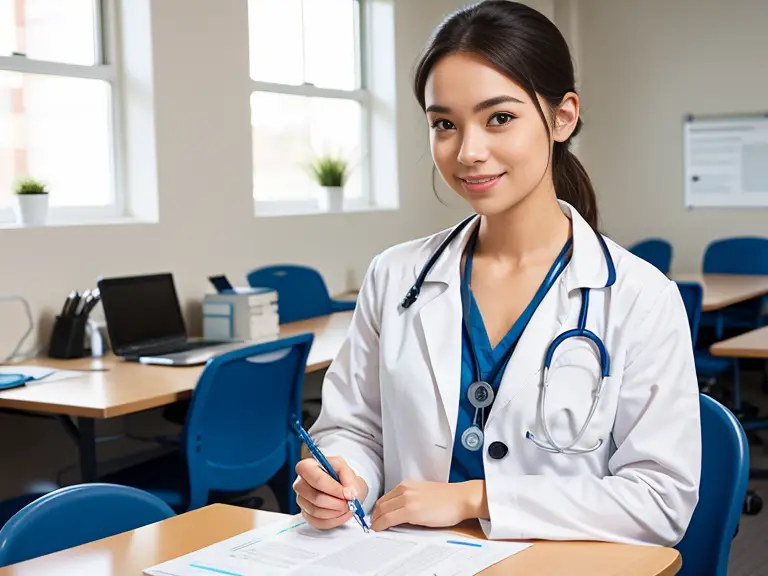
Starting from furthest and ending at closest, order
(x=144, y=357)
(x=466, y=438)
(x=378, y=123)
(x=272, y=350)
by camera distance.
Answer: (x=378, y=123)
(x=144, y=357)
(x=272, y=350)
(x=466, y=438)

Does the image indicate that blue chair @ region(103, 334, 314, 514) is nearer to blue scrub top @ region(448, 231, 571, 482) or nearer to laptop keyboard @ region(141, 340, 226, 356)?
laptop keyboard @ region(141, 340, 226, 356)

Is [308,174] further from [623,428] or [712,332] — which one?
[623,428]

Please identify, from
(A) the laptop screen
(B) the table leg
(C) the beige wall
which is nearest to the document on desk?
(B) the table leg

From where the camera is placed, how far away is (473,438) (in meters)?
1.57

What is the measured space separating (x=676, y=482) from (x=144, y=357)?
2506 mm

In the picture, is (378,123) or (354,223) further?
(378,123)

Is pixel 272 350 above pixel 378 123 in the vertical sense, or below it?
below

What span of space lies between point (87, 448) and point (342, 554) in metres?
1.85

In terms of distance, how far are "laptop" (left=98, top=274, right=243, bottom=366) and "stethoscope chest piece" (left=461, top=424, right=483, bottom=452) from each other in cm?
208

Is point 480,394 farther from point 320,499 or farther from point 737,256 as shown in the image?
point 737,256

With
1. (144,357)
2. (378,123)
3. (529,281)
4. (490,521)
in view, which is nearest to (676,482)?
(490,521)

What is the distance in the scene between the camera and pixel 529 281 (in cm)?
166

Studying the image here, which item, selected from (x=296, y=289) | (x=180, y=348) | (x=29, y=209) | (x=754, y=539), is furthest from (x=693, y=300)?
(x=29, y=209)

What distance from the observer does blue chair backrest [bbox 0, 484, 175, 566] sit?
152 cm
